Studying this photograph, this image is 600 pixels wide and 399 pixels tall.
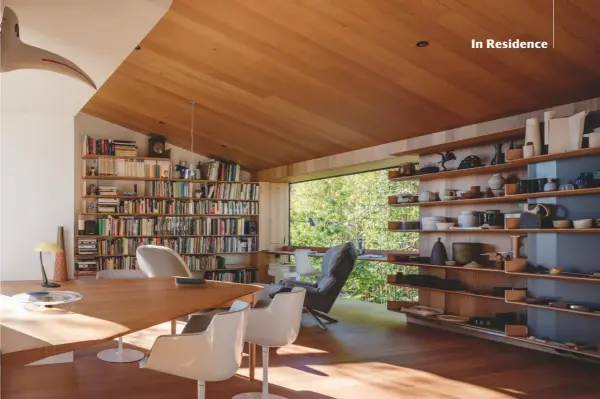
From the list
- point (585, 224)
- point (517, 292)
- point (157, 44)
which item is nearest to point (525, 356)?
point (517, 292)

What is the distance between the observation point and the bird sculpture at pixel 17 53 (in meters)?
2.62

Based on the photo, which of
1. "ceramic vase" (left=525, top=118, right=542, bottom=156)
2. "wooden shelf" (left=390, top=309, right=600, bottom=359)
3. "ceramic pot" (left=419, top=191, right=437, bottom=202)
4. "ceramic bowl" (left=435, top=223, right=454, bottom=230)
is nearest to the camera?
"wooden shelf" (left=390, top=309, right=600, bottom=359)

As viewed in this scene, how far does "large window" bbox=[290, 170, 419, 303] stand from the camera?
27.7 ft

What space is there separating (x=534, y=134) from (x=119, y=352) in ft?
13.3

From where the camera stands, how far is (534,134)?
470 cm

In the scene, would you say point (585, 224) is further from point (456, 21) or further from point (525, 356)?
point (456, 21)

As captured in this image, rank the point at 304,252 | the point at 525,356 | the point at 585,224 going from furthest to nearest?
the point at 304,252 < the point at 525,356 < the point at 585,224

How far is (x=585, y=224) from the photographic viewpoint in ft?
14.2

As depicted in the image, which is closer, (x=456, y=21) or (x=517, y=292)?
(x=456, y=21)

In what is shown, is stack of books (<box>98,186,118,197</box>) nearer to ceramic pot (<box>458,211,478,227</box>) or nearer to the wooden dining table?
the wooden dining table

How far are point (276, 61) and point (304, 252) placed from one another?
3.71 meters

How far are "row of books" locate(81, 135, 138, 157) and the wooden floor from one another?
12.3ft

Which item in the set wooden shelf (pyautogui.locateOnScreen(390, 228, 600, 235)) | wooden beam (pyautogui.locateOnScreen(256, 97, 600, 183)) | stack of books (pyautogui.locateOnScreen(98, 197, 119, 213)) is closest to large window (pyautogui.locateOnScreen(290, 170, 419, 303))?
wooden beam (pyautogui.locateOnScreen(256, 97, 600, 183))

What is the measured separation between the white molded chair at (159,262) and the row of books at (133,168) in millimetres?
3344
